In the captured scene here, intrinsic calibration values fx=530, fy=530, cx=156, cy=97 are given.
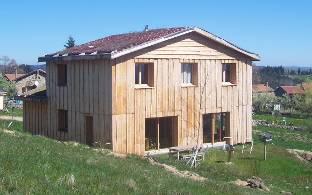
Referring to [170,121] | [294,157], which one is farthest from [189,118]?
[294,157]

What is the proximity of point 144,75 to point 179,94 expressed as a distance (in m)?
2.18

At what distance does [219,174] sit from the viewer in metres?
21.7

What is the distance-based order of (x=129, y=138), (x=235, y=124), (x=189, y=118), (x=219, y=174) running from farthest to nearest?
(x=235, y=124) → (x=189, y=118) → (x=129, y=138) → (x=219, y=174)

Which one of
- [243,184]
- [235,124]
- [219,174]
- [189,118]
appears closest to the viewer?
[243,184]

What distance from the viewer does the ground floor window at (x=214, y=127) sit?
3028 centimetres

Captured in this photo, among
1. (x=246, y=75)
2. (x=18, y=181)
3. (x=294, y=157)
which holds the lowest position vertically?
(x=294, y=157)

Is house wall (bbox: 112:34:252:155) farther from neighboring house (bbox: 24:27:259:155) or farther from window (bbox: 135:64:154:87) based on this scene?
window (bbox: 135:64:154:87)

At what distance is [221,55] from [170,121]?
4770 mm

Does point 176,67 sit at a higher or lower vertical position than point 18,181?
higher

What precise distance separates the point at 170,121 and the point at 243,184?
32.7 ft


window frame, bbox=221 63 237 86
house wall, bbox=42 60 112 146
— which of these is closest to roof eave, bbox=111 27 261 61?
house wall, bbox=42 60 112 146

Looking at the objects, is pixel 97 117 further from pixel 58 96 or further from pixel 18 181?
pixel 18 181

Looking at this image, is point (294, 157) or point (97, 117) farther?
point (294, 157)

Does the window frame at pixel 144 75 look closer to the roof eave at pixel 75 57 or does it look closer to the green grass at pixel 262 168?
the roof eave at pixel 75 57
